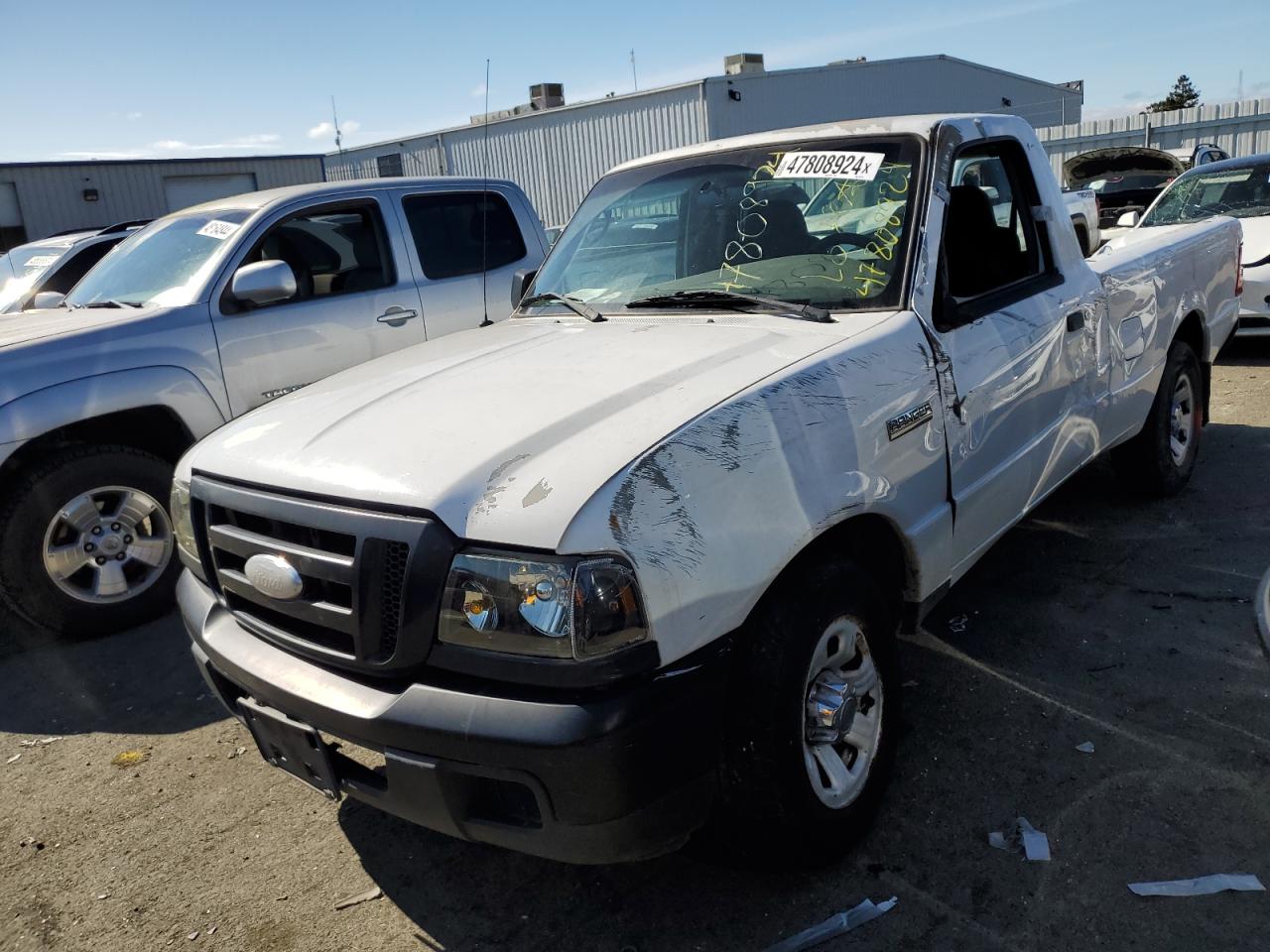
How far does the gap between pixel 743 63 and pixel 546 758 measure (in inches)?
985

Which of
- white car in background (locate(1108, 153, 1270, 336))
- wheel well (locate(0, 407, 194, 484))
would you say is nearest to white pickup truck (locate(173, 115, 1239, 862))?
wheel well (locate(0, 407, 194, 484))

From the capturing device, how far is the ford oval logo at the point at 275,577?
2.24 meters

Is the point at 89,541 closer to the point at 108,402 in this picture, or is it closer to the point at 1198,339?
the point at 108,402

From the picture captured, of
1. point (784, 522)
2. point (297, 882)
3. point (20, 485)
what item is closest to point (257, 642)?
point (297, 882)

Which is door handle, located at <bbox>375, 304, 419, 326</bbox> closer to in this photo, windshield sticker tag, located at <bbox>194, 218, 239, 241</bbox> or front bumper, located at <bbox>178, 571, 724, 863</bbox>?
windshield sticker tag, located at <bbox>194, 218, 239, 241</bbox>

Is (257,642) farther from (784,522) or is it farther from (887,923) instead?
(887,923)

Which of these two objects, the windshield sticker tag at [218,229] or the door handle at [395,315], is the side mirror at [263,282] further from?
the door handle at [395,315]

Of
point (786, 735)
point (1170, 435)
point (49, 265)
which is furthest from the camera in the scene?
point (49, 265)

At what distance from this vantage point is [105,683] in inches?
162

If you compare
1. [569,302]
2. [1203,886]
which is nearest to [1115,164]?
[569,302]

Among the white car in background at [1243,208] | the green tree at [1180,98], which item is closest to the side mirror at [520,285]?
the white car in background at [1243,208]

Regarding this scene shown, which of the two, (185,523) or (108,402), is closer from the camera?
(185,523)

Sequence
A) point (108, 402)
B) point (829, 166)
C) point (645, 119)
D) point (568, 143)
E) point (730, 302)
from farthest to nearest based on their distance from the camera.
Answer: point (568, 143)
point (645, 119)
point (108, 402)
point (829, 166)
point (730, 302)

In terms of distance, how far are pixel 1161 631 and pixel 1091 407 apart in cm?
92
